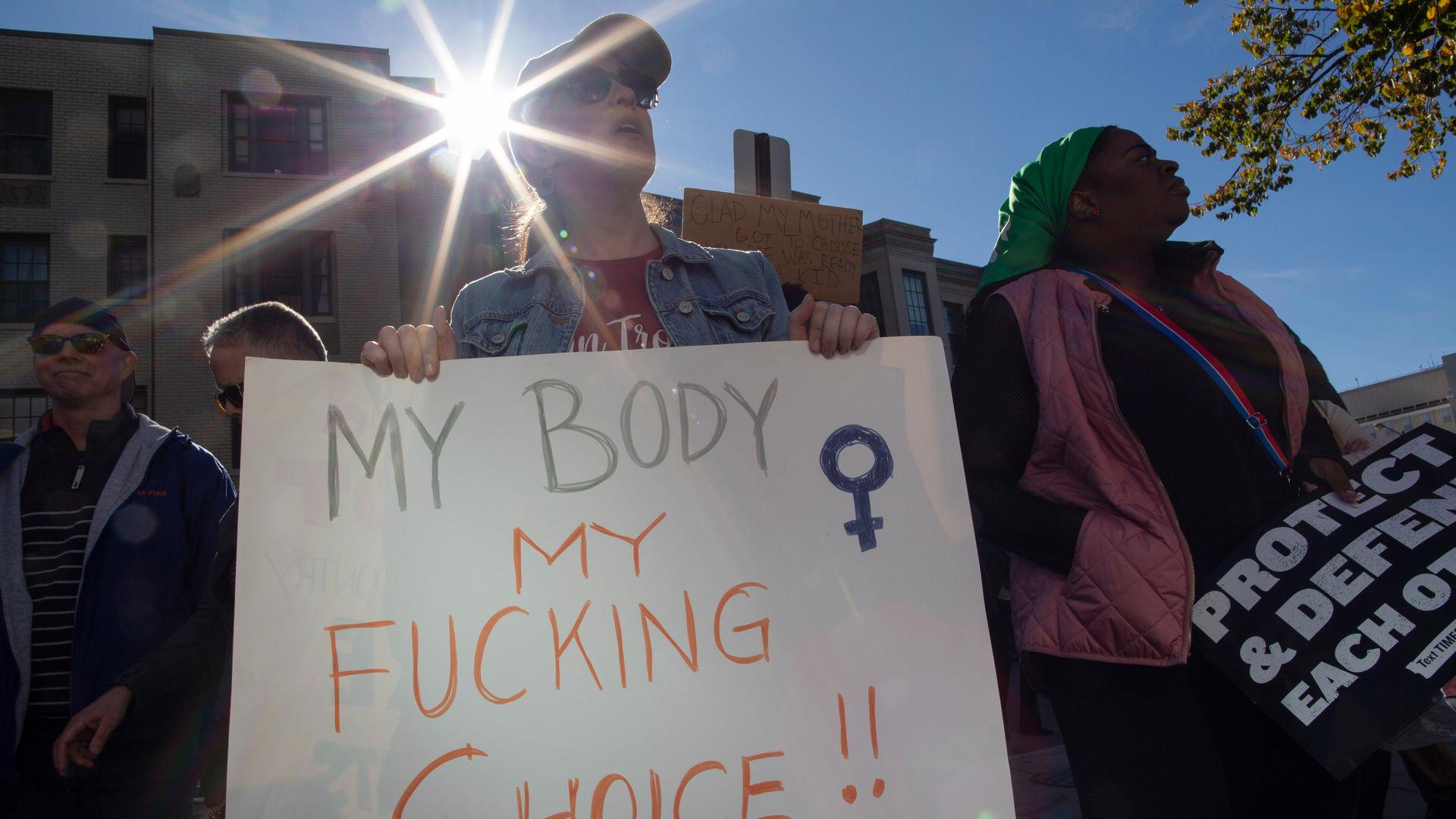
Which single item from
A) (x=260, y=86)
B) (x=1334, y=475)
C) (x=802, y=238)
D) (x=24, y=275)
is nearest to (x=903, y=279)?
(x=260, y=86)

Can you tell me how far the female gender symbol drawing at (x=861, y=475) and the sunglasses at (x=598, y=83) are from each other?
0.84m

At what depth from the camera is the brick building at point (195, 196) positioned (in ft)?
47.1

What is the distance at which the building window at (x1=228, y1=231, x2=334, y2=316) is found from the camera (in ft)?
49.5

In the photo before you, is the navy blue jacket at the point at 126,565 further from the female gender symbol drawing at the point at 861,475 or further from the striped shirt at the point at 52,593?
the female gender symbol drawing at the point at 861,475

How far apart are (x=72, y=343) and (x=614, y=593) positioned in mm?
2153

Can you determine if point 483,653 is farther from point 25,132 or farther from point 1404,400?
point 1404,400

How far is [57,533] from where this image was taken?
2252mm

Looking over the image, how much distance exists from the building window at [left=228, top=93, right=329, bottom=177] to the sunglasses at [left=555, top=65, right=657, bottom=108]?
16.3 m

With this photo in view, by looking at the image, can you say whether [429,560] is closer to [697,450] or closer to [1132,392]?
[697,450]

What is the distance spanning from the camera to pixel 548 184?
70.6 inches

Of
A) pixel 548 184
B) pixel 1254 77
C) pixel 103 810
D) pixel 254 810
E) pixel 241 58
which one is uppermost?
A: pixel 241 58

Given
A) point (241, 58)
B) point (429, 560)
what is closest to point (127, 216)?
point (241, 58)

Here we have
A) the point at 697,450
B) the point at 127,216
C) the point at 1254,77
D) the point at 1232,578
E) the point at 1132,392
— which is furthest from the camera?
the point at 127,216

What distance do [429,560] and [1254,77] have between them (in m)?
8.74
